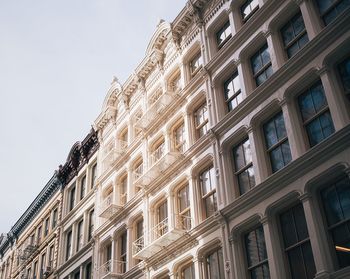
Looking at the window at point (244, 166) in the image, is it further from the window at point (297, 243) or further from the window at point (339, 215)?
the window at point (339, 215)

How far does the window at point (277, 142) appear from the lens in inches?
739

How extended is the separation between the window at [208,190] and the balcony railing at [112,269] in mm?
7342

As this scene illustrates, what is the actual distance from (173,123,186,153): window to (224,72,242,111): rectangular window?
141 inches

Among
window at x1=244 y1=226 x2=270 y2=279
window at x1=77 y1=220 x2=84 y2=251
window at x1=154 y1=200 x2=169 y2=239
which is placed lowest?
window at x1=244 y1=226 x2=270 y2=279

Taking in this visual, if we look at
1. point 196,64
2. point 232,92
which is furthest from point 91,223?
point 232,92

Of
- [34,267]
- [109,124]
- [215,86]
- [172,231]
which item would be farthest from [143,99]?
[34,267]

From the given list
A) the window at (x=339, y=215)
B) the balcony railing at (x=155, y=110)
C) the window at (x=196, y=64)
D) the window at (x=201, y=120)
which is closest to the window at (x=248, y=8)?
the window at (x=196, y=64)

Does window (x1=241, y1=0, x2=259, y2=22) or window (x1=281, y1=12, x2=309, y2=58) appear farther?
window (x1=241, y1=0, x2=259, y2=22)

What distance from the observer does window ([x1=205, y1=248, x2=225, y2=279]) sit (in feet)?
66.3

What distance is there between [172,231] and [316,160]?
8.00 meters

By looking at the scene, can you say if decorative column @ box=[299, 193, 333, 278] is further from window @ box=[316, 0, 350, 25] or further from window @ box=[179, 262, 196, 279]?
window @ box=[179, 262, 196, 279]

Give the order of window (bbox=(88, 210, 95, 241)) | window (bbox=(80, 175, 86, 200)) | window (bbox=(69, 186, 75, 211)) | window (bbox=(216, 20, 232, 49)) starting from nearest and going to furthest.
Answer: window (bbox=(216, 20, 232, 49)) < window (bbox=(88, 210, 95, 241)) < window (bbox=(80, 175, 86, 200)) < window (bbox=(69, 186, 75, 211))

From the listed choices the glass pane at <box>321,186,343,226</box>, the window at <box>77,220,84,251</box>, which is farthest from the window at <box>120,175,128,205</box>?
the glass pane at <box>321,186,343,226</box>

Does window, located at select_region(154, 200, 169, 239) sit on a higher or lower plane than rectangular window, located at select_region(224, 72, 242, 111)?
lower
